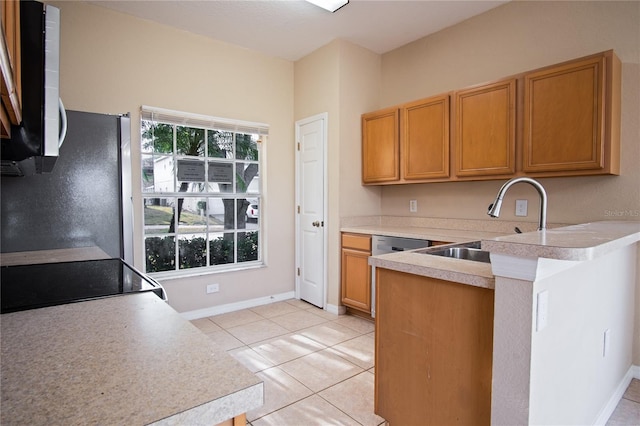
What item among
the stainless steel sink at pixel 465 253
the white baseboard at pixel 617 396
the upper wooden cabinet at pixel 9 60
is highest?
the upper wooden cabinet at pixel 9 60

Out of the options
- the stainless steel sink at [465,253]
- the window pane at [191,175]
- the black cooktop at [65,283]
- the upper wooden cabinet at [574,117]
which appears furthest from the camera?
the window pane at [191,175]

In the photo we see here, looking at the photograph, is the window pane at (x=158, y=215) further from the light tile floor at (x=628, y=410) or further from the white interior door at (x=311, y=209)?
the light tile floor at (x=628, y=410)

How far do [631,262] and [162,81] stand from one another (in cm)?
411

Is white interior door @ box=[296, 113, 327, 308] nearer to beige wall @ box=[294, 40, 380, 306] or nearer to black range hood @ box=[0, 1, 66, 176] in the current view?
beige wall @ box=[294, 40, 380, 306]

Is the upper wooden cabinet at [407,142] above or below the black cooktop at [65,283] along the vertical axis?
above

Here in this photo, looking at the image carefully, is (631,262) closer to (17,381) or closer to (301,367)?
(301,367)

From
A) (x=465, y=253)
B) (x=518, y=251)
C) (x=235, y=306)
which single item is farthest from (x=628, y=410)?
(x=235, y=306)

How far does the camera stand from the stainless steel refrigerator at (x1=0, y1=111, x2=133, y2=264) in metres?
2.02

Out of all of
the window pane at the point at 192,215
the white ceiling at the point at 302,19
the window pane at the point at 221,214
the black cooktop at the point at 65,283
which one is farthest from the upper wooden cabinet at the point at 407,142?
the black cooktop at the point at 65,283

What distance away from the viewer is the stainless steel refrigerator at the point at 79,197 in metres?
2.02

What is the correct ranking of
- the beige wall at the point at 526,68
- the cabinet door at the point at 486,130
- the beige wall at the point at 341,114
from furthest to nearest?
the beige wall at the point at 341,114 → the cabinet door at the point at 486,130 → the beige wall at the point at 526,68

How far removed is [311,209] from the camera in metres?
4.01

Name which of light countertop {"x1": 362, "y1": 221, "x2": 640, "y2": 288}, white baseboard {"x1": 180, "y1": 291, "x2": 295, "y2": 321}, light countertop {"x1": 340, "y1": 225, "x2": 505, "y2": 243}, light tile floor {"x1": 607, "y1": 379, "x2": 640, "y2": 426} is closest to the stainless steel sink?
light countertop {"x1": 362, "y1": 221, "x2": 640, "y2": 288}

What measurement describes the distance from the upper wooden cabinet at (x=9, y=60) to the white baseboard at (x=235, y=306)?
2945mm
